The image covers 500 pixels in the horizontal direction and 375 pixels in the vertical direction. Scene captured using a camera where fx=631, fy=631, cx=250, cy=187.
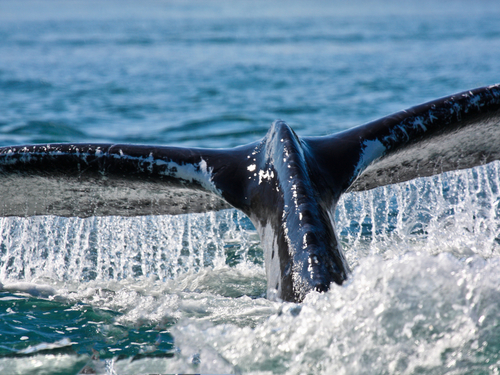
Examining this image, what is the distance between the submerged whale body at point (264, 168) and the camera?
3592 millimetres

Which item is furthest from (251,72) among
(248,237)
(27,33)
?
(27,33)

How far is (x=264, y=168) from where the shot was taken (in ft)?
12.3

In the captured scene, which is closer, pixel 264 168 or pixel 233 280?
pixel 264 168

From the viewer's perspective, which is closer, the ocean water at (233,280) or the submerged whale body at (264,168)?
the ocean water at (233,280)

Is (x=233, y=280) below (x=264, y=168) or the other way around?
below

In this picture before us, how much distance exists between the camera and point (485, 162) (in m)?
4.45

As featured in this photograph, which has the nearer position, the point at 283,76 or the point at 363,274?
the point at 363,274

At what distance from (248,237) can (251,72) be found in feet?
41.4

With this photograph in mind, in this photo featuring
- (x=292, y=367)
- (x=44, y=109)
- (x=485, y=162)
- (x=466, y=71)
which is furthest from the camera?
(x=466, y=71)

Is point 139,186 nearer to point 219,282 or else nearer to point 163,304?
point 163,304

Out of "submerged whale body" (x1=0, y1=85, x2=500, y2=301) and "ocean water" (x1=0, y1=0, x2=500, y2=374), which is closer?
"ocean water" (x1=0, y1=0, x2=500, y2=374)

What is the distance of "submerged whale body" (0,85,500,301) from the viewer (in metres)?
3.59

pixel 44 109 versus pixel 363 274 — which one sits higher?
pixel 44 109

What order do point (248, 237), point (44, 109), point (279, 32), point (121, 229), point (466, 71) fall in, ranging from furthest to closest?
1. point (279, 32)
2. point (466, 71)
3. point (44, 109)
4. point (248, 237)
5. point (121, 229)
